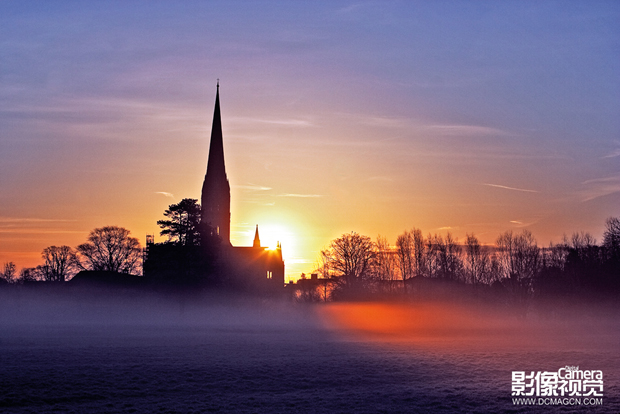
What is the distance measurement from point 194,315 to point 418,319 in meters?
A: 24.5

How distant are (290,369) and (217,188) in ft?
259

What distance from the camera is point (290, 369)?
25562 millimetres

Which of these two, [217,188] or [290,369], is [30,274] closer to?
[217,188]

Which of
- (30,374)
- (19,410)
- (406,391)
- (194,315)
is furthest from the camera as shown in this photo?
(194,315)

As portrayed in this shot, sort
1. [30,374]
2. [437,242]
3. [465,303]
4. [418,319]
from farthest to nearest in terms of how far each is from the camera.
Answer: [437,242], [465,303], [418,319], [30,374]

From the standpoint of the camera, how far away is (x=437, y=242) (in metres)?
94.2

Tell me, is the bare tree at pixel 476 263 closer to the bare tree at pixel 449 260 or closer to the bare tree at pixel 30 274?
the bare tree at pixel 449 260

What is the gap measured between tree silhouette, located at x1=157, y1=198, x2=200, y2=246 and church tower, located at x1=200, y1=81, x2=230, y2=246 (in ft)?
127

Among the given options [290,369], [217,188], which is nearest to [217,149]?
[217,188]

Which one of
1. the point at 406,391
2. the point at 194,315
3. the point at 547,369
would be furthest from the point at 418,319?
the point at 406,391

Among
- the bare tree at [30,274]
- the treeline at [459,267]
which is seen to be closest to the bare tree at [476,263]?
the treeline at [459,267]

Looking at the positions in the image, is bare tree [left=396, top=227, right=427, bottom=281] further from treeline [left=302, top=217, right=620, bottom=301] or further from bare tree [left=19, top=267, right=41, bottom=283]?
bare tree [left=19, top=267, right=41, bottom=283]

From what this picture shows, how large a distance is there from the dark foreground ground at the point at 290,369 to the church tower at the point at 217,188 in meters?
54.4

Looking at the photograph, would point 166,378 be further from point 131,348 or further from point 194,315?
point 194,315
